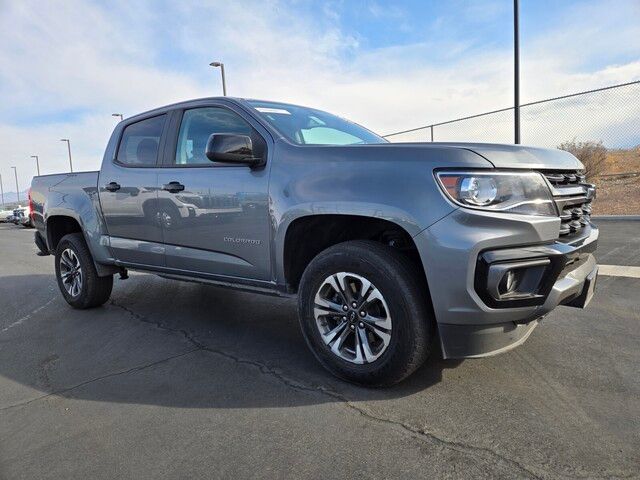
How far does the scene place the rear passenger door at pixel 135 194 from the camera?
13.6 feet

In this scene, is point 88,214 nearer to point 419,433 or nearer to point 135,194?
point 135,194

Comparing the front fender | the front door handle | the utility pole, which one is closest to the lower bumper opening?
the front door handle

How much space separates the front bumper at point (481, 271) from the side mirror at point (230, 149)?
4.52 ft

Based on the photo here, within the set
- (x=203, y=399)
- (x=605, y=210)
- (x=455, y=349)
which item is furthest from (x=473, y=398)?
(x=605, y=210)

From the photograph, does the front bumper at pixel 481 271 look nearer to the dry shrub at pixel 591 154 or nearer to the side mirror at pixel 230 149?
the side mirror at pixel 230 149

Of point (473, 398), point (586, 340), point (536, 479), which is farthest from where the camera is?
point (586, 340)

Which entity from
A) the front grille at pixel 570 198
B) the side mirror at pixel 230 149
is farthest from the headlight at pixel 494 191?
the side mirror at pixel 230 149

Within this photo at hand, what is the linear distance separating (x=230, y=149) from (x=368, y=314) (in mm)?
1419

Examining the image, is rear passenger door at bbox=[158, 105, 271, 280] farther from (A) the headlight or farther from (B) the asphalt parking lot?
(A) the headlight

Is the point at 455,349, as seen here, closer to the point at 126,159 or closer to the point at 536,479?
the point at 536,479

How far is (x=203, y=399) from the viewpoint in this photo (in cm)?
282

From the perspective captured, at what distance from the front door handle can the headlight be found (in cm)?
215

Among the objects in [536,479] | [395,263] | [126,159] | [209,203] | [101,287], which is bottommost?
[536,479]

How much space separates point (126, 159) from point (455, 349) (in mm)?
3562
